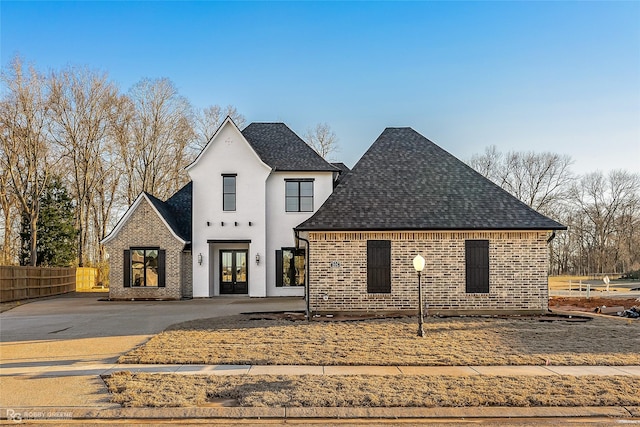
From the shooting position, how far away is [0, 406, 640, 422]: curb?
21.5ft

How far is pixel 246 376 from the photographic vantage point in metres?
8.25

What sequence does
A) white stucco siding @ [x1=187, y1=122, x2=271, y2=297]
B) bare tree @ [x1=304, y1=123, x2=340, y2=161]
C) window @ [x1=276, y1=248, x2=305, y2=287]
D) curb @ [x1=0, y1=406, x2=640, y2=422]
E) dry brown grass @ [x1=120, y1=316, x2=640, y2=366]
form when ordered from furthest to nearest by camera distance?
1. bare tree @ [x1=304, y1=123, x2=340, y2=161]
2. window @ [x1=276, y1=248, x2=305, y2=287]
3. white stucco siding @ [x1=187, y1=122, x2=271, y2=297]
4. dry brown grass @ [x1=120, y1=316, x2=640, y2=366]
5. curb @ [x1=0, y1=406, x2=640, y2=422]

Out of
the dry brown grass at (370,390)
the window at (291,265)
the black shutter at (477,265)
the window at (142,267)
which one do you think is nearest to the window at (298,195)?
the window at (291,265)

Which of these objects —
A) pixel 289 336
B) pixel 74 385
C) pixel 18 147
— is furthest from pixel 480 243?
pixel 18 147

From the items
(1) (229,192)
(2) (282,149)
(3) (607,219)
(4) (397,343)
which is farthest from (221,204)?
(3) (607,219)

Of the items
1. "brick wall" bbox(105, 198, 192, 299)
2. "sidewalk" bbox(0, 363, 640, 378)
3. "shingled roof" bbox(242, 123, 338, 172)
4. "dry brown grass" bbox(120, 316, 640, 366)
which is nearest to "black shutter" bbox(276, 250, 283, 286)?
"shingled roof" bbox(242, 123, 338, 172)

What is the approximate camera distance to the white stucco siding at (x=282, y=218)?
24.9 m

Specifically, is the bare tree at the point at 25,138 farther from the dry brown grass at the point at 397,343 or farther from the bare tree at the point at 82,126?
the dry brown grass at the point at 397,343

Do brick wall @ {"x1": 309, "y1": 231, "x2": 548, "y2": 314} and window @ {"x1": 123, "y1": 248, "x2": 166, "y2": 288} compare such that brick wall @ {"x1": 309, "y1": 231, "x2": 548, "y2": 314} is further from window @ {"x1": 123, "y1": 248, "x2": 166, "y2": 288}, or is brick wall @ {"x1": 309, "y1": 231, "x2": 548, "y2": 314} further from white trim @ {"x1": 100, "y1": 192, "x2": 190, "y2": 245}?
window @ {"x1": 123, "y1": 248, "x2": 166, "y2": 288}

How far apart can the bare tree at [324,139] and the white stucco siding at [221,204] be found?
20572mm

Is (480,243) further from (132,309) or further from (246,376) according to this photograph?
(132,309)

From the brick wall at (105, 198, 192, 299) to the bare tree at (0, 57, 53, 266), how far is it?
34.3ft

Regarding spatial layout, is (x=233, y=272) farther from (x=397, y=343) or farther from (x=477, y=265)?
(x=397, y=343)

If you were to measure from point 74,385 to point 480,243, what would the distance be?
40.8 ft
